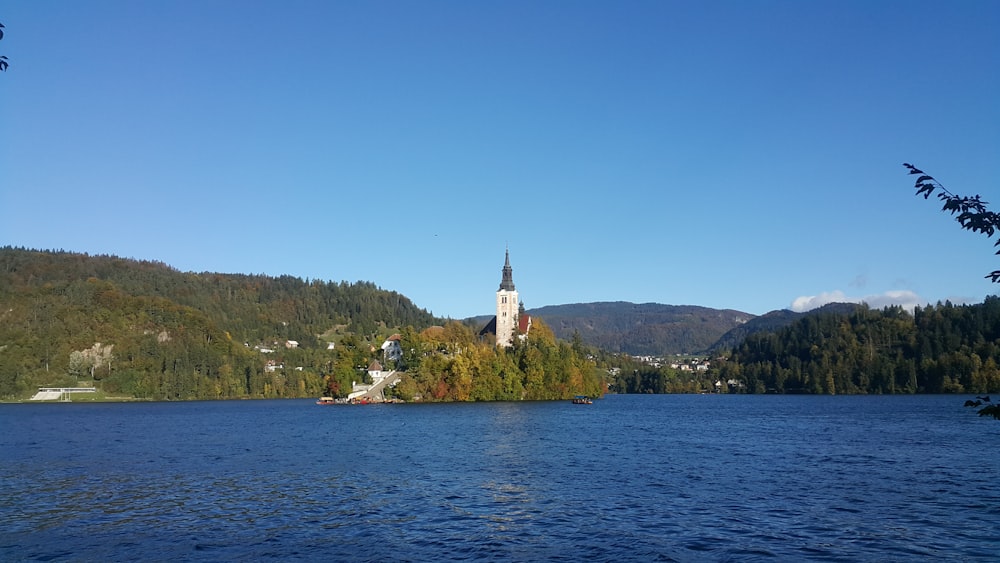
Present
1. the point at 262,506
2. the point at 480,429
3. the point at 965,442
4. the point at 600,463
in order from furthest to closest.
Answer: the point at 480,429, the point at 965,442, the point at 600,463, the point at 262,506

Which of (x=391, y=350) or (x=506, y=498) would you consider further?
(x=391, y=350)

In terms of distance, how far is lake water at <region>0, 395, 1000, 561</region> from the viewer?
2681cm

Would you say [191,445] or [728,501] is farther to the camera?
[191,445]

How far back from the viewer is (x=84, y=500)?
36.7 m

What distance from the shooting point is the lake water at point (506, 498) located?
2681cm

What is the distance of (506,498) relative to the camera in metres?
36.8

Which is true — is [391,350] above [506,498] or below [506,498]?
above

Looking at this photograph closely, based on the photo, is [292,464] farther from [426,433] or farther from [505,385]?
[505,385]

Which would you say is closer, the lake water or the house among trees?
the lake water

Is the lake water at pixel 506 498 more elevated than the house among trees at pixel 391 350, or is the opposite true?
the house among trees at pixel 391 350

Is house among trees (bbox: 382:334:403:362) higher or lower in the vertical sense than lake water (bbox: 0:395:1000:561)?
higher

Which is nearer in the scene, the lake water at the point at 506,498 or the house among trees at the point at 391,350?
the lake water at the point at 506,498

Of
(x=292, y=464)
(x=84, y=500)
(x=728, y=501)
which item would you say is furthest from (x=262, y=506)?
(x=728, y=501)

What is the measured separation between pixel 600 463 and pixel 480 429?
32836 millimetres
